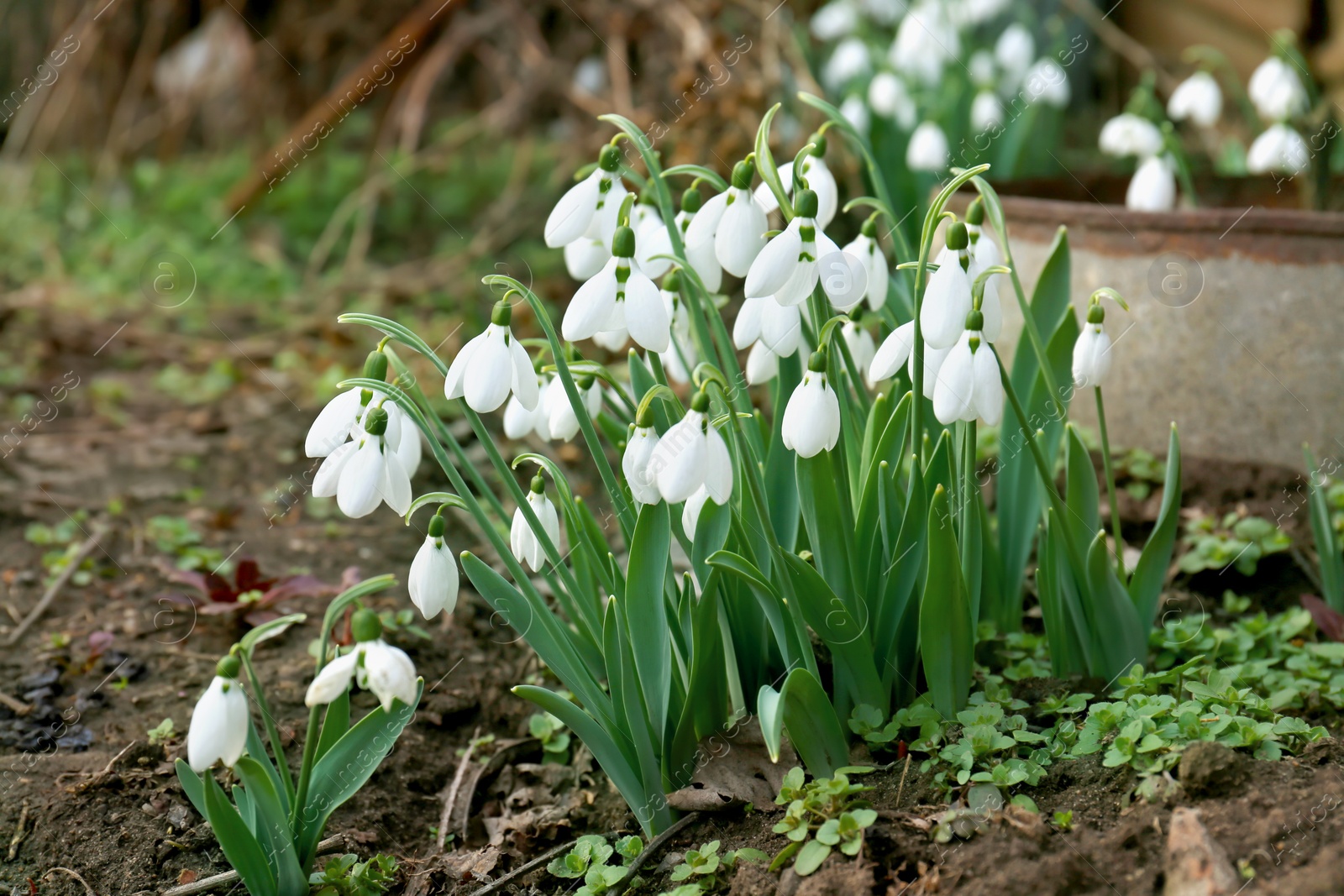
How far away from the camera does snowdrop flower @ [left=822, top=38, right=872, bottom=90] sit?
3.93m

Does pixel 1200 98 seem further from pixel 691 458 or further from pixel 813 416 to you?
pixel 691 458

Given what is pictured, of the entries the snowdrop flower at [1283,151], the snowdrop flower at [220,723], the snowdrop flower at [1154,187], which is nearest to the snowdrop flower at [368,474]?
the snowdrop flower at [220,723]

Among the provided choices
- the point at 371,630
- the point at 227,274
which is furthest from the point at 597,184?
the point at 227,274

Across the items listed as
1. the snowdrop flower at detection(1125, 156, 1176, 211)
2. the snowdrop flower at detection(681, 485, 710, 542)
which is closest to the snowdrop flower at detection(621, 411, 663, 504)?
the snowdrop flower at detection(681, 485, 710, 542)

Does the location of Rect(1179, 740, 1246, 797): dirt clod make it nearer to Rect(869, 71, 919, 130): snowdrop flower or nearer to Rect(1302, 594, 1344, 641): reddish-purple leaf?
Rect(1302, 594, 1344, 641): reddish-purple leaf

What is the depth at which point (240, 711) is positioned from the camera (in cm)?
133

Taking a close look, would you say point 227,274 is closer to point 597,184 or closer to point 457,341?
point 457,341

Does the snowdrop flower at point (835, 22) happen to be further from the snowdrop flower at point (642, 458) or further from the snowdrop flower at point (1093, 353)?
the snowdrop flower at point (642, 458)

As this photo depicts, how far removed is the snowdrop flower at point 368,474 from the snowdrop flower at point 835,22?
11.2 feet

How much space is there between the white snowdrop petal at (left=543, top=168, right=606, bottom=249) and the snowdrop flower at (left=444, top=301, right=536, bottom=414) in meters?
0.19

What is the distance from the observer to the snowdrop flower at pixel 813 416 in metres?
1.39

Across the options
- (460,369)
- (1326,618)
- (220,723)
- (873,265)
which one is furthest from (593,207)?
(1326,618)

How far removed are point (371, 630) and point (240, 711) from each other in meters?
0.18

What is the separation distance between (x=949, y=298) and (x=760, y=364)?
374mm
